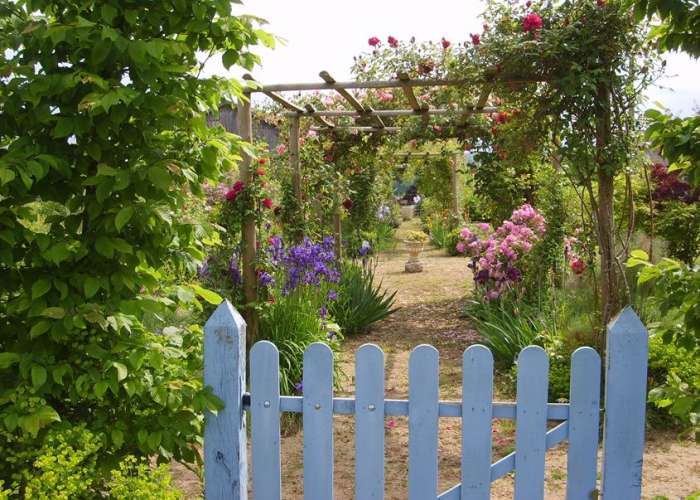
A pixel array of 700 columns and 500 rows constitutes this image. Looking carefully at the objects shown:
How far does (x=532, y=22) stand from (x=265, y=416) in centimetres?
366

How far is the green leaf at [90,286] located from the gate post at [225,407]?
1.18 ft

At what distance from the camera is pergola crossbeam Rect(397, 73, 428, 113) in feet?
20.2

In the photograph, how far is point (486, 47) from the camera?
527 cm

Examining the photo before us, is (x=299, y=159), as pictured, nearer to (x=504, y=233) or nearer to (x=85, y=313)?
(x=504, y=233)

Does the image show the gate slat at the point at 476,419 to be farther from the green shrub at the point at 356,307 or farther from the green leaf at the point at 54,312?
the green shrub at the point at 356,307

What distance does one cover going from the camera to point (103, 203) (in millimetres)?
2238

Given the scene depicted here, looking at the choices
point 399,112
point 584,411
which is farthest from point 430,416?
point 399,112

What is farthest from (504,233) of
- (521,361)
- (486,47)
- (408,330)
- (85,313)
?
(85,313)

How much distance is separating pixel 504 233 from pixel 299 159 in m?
2.38

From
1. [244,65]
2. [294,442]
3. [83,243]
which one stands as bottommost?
[294,442]

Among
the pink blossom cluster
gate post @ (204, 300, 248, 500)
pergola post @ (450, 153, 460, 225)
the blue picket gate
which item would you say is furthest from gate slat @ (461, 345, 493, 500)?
pergola post @ (450, 153, 460, 225)

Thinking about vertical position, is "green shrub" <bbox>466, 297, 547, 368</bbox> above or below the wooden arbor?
below

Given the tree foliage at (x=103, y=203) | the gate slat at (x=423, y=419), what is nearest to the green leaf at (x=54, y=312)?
the tree foliage at (x=103, y=203)

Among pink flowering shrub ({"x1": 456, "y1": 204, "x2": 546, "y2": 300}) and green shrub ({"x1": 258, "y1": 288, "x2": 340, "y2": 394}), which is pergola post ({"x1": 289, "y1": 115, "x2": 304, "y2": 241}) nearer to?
pink flowering shrub ({"x1": 456, "y1": 204, "x2": 546, "y2": 300})
